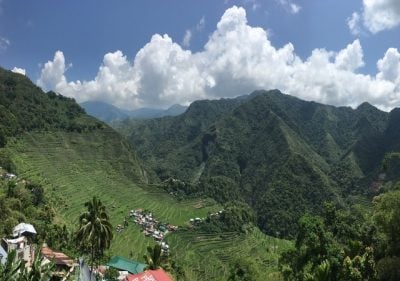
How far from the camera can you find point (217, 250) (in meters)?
157

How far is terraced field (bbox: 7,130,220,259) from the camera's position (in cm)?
13588

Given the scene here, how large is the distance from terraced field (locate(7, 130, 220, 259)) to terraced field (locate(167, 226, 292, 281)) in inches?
462

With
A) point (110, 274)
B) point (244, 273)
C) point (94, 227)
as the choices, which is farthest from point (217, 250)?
point (94, 227)

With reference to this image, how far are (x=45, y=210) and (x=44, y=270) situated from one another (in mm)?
70103

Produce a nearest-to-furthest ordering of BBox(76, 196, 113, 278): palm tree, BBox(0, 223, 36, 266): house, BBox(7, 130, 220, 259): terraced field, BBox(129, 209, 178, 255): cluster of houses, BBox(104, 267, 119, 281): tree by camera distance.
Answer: BBox(76, 196, 113, 278): palm tree → BBox(0, 223, 36, 266): house → BBox(104, 267, 119, 281): tree → BBox(7, 130, 220, 259): terraced field → BBox(129, 209, 178, 255): cluster of houses

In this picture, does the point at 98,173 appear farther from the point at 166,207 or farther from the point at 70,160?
the point at 166,207

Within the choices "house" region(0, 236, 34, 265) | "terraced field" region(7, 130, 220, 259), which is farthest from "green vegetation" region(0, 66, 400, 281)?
"house" region(0, 236, 34, 265)

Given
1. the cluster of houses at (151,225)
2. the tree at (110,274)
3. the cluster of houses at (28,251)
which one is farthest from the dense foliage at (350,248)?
the cluster of houses at (151,225)

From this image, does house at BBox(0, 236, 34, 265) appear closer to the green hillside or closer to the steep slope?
the green hillside

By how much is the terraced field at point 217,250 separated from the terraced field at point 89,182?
38.5ft

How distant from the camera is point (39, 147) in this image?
166 m

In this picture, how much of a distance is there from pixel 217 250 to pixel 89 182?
50.1 meters

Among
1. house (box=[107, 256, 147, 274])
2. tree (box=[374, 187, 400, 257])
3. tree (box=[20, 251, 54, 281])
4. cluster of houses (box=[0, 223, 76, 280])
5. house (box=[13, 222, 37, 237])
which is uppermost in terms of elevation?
tree (box=[374, 187, 400, 257])

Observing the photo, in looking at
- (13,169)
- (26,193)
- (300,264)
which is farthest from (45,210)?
(300,264)
